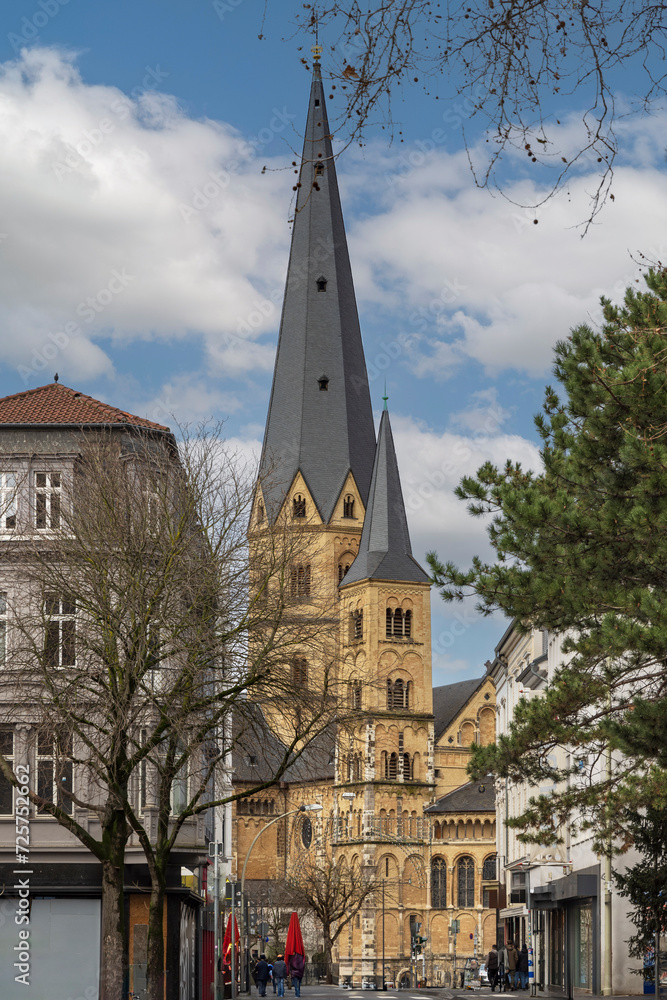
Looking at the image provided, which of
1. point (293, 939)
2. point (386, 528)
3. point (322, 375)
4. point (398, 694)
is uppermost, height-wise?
point (322, 375)

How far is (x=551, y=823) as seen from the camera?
59.8 ft

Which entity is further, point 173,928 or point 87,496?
point 173,928

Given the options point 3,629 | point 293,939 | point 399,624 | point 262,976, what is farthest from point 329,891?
point 3,629

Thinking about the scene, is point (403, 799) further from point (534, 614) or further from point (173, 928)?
point (534, 614)

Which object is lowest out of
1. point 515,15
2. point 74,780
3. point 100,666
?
point 74,780

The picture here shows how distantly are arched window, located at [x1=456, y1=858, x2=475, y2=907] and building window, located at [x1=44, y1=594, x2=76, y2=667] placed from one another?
3361 inches

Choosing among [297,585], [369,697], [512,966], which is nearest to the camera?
[297,585]

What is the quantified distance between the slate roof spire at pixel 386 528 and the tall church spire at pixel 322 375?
13.2 ft

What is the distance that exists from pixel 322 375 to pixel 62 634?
88.9 metres

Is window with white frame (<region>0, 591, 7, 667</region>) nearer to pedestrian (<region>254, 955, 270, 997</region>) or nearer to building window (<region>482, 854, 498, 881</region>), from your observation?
pedestrian (<region>254, 955, 270, 997</region>)

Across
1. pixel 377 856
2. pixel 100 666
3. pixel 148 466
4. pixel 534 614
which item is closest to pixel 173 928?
pixel 100 666

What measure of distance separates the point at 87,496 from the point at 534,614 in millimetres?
11127

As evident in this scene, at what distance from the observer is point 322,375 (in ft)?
371

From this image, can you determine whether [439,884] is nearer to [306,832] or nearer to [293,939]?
[306,832]
